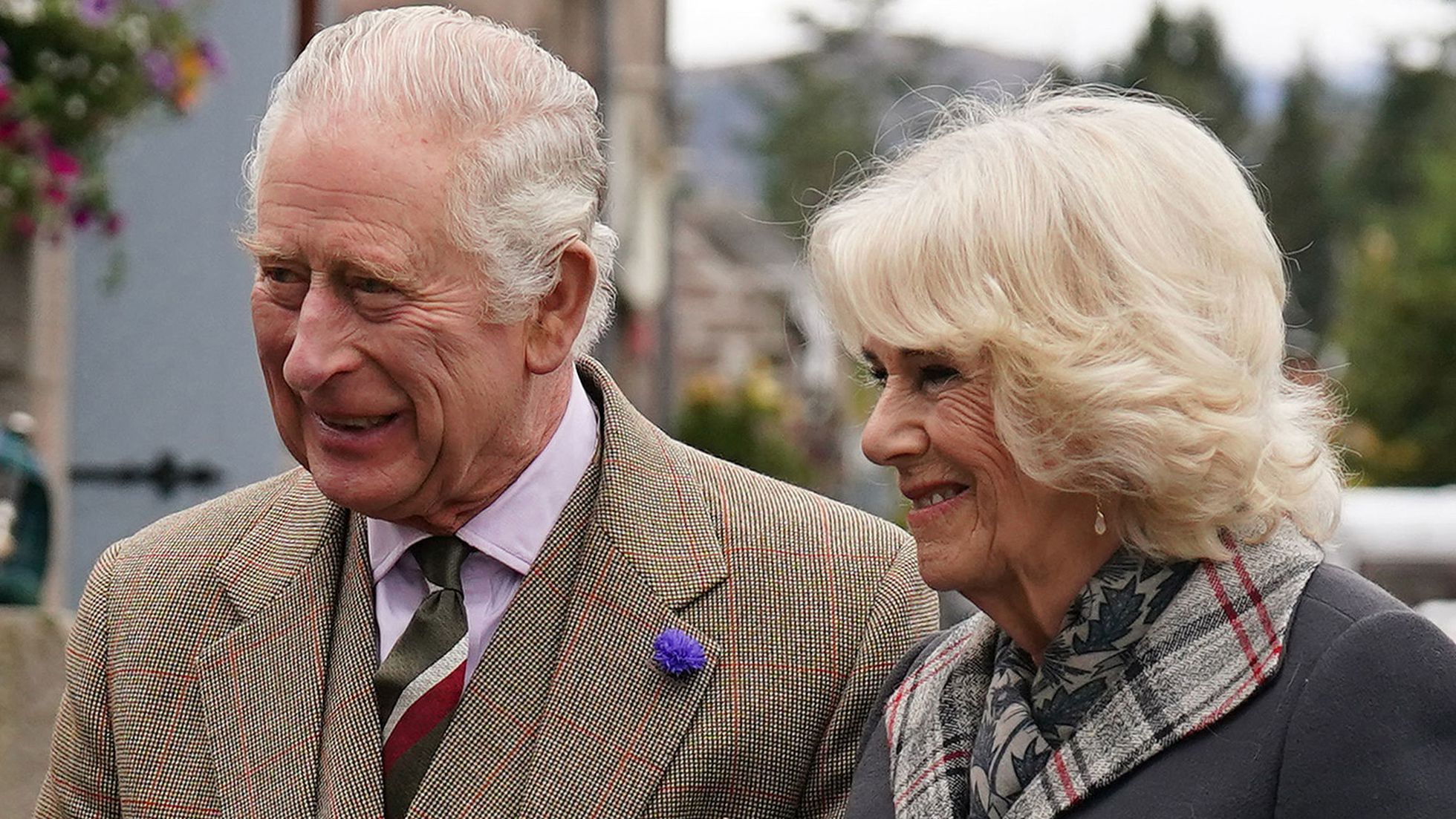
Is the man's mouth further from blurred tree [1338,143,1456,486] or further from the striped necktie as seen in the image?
blurred tree [1338,143,1456,486]

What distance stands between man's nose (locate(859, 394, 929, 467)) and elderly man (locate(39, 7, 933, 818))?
39 centimetres

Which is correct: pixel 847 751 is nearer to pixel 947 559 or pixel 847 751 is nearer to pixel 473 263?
pixel 947 559

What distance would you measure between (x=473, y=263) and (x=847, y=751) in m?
0.75

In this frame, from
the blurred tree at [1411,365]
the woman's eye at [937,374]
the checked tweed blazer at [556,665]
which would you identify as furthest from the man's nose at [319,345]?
the blurred tree at [1411,365]

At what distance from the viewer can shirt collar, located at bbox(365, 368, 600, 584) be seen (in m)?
2.62

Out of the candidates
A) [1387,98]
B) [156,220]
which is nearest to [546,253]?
[156,220]

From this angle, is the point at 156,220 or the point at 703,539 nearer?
the point at 703,539

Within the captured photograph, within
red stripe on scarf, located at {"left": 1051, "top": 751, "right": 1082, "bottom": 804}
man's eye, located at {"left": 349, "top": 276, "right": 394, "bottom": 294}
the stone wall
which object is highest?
man's eye, located at {"left": 349, "top": 276, "right": 394, "bottom": 294}

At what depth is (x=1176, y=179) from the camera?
2262 mm

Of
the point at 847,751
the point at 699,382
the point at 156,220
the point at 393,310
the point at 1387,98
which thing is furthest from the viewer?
the point at 1387,98

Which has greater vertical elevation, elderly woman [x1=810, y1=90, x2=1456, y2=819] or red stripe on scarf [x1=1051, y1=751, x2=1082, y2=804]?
elderly woman [x1=810, y1=90, x2=1456, y2=819]

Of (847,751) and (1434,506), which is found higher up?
(847,751)

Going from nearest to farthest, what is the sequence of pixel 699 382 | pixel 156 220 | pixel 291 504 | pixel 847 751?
pixel 847 751 < pixel 291 504 < pixel 156 220 < pixel 699 382

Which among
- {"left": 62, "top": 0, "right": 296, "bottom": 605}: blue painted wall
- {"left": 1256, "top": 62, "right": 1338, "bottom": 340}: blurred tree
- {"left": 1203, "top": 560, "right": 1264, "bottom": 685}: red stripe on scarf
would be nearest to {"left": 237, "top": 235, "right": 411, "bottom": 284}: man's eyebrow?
Result: {"left": 1203, "top": 560, "right": 1264, "bottom": 685}: red stripe on scarf
